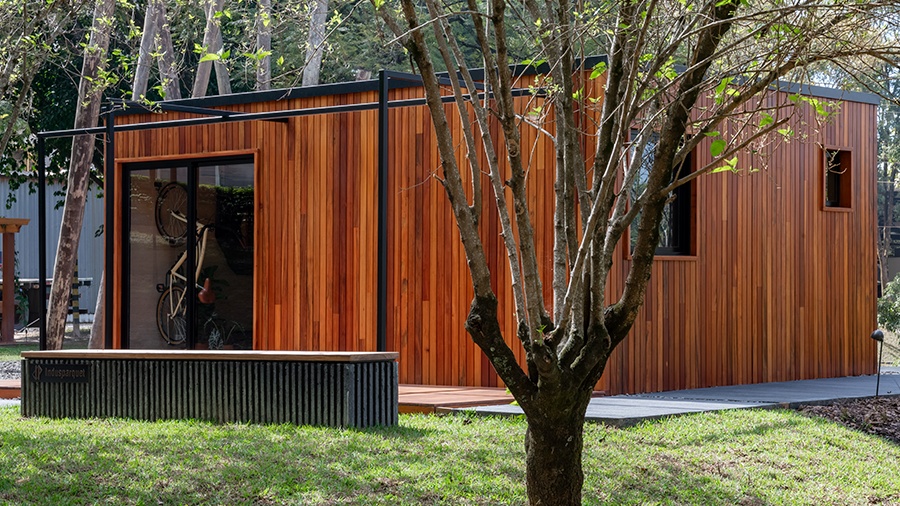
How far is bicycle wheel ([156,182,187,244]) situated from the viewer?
1037 cm

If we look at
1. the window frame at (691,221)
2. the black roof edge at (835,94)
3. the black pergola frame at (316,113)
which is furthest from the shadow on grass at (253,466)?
the black roof edge at (835,94)

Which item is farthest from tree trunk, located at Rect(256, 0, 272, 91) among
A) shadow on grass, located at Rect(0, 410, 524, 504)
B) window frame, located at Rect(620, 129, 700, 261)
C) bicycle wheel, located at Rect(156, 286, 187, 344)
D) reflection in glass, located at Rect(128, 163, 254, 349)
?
window frame, located at Rect(620, 129, 700, 261)

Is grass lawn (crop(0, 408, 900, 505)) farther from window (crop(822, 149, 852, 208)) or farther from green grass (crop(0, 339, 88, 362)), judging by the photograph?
green grass (crop(0, 339, 88, 362))

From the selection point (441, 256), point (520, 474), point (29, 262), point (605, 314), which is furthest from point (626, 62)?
point (29, 262)

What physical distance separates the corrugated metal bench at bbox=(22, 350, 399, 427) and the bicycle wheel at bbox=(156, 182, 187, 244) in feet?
10.4

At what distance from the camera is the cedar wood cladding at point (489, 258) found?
8547 mm

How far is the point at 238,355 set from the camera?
21.5 feet

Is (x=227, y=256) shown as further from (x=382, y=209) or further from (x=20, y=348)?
(x=20, y=348)

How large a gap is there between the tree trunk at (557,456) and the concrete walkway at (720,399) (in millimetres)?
2788

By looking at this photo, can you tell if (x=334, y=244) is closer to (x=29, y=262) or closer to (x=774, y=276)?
(x=774, y=276)

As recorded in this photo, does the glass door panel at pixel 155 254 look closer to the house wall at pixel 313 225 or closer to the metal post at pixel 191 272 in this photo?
the metal post at pixel 191 272

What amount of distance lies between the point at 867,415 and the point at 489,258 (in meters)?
3.29

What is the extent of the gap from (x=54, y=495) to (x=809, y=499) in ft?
12.5

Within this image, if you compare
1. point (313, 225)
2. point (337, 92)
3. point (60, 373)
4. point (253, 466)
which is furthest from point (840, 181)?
point (60, 373)
